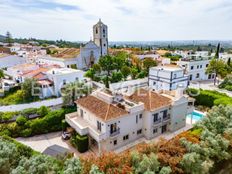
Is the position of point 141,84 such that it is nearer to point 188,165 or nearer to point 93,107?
point 93,107

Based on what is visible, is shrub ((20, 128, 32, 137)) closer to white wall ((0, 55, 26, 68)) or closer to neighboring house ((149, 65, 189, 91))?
neighboring house ((149, 65, 189, 91))

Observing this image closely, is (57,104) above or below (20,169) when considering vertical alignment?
below

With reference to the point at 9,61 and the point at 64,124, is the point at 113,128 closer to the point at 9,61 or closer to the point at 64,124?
the point at 64,124

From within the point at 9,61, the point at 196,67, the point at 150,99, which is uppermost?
the point at 9,61

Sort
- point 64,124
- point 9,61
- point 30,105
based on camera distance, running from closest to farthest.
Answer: point 64,124
point 30,105
point 9,61

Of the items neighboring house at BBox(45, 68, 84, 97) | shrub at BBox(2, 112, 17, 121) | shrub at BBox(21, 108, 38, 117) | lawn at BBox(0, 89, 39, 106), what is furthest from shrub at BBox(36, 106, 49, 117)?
neighboring house at BBox(45, 68, 84, 97)

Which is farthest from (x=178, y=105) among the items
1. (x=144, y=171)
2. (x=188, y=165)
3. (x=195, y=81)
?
(x=195, y=81)

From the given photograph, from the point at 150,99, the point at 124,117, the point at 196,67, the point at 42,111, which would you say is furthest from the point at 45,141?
the point at 196,67
